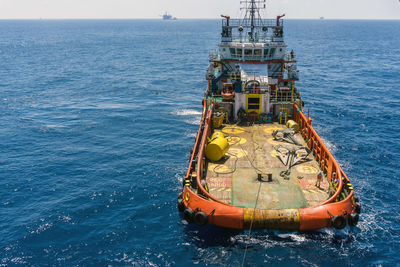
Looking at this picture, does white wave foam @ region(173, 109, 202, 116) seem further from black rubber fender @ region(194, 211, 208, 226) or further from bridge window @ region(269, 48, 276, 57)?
black rubber fender @ region(194, 211, 208, 226)

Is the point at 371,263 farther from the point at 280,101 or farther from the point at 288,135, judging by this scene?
the point at 280,101

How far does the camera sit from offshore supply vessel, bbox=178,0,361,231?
17422 mm

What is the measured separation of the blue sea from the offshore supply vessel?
2.44 metres

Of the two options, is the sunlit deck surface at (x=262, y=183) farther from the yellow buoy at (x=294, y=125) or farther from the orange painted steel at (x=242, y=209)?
the yellow buoy at (x=294, y=125)

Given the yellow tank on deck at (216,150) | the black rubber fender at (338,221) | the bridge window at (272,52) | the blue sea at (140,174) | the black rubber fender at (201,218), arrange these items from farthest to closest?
the bridge window at (272,52) → the yellow tank on deck at (216,150) → the blue sea at (140,174) → the black rubber fender at (201,218) → the black rubber fender at (338,221)

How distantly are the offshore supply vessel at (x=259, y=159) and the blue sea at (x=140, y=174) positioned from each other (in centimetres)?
244

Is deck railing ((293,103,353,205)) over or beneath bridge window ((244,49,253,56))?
beneath

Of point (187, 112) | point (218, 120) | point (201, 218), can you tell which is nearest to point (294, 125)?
point (218, 120)

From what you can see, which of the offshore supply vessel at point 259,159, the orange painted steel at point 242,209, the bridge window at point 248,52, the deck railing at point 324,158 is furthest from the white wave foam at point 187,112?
the orange painted steel at point 242,209

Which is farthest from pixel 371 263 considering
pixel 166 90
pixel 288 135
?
pixel 166 90

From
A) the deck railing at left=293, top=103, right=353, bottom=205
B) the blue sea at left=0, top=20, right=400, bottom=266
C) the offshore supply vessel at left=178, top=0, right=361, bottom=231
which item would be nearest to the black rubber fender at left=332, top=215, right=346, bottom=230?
the offshore supply vessel at left=178, top=0, right=361, bottom=231

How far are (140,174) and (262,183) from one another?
1285 centimetres

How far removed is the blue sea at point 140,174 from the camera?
19109mm

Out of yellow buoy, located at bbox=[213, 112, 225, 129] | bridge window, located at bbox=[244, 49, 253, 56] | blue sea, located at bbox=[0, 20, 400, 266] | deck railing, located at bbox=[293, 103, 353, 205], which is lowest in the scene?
blue sea, located at bbox=[0, 20, 400, 266]
